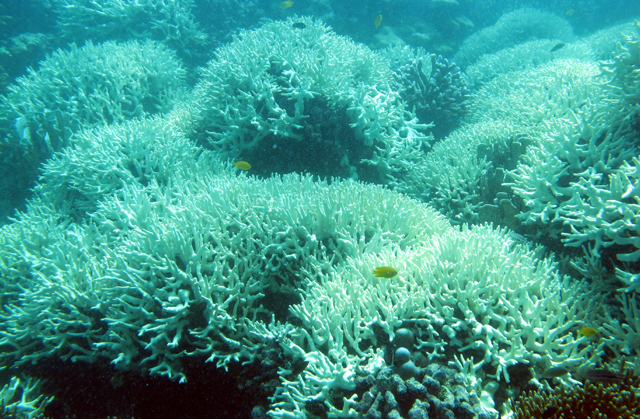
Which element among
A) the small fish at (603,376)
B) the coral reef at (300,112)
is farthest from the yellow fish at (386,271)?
the coral reef at (300,112)

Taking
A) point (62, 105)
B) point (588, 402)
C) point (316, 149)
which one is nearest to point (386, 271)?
point (588, 402)

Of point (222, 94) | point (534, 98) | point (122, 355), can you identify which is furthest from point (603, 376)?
point (222, 94)

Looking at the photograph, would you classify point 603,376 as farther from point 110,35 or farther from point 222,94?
point 110,35

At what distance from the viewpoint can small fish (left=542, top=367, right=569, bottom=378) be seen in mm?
2197

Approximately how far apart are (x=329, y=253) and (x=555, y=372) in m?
2.04

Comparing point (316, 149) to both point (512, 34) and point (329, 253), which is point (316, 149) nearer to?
point (329, 253)

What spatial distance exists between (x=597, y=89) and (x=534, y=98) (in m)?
0.83

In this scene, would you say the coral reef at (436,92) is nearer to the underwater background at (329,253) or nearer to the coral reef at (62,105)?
the underwater background at (329,253)

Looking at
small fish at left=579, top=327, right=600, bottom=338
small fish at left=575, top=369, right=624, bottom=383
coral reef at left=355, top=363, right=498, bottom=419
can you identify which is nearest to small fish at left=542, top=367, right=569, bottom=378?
small fish at left=575, top=369, right=624, bottom=383

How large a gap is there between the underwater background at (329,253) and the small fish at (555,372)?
16mm

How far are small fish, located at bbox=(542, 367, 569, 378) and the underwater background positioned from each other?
0.02 metres

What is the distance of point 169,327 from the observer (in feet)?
9.16

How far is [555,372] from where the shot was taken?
2207 mm

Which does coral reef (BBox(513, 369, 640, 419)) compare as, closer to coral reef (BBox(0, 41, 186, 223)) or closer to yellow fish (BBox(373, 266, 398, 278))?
yellow fish (BBox(373, 266, 398, 278))
